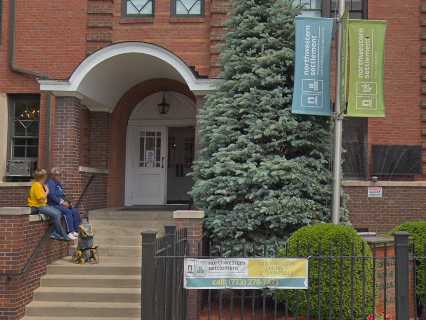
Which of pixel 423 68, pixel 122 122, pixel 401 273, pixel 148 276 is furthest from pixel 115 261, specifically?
pixel 423 68

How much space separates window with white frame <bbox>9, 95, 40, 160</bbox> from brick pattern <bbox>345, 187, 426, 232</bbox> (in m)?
7.54

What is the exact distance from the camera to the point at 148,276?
16.2ft

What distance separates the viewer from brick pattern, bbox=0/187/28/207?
38.9ft

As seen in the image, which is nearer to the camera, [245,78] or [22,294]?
[22,294]

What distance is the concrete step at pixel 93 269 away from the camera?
29.3ft

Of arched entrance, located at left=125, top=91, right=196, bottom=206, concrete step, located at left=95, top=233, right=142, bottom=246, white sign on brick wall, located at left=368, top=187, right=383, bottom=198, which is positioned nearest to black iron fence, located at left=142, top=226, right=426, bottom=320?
concrete step, located at left=95, top=233, right=142, bottom=246

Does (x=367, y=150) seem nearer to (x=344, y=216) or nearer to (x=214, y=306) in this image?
(x=344, y=216)

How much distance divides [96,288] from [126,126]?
238 inches

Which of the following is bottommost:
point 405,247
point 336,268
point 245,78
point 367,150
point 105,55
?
point 336,268

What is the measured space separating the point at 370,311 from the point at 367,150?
573cm

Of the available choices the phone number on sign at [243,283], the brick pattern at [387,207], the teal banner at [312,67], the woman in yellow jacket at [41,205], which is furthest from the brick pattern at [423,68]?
the woman in yellow jacket at [41,205]

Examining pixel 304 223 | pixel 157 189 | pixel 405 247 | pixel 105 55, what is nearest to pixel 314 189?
pixel 304 223

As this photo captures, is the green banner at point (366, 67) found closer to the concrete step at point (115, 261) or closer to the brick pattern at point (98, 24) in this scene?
the concrete step at point (115, 261)

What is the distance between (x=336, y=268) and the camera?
24.0 ft
